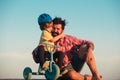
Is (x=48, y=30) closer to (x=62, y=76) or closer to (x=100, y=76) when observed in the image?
(x=62, y=76)

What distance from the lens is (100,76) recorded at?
9.62 metres

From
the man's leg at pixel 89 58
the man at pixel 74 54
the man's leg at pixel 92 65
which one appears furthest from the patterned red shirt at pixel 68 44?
the man's leg at pixel 92 65

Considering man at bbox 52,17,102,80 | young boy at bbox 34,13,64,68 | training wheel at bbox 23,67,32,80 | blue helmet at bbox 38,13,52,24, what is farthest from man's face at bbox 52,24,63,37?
training wheel at bbox 23,67,32,80

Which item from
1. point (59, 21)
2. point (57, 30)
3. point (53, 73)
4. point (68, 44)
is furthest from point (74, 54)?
point (53, 73)

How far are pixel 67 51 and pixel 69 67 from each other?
22.5 inches

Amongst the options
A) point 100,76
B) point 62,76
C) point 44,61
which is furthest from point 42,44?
point 100,76

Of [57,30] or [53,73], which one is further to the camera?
[57,30]

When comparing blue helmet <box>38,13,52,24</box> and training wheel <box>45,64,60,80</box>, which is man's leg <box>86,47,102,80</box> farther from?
blue helmet <box>38,13,52,24</box>

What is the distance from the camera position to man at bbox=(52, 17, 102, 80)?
9.46 m

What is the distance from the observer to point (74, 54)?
33.5 feet

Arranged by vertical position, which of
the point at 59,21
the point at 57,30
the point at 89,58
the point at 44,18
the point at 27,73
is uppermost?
the point at 44,18

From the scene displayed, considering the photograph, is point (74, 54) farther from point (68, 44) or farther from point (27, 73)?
point (27, 73)

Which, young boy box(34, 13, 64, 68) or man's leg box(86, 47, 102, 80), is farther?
man's leg box(86, 47, 102, 80)

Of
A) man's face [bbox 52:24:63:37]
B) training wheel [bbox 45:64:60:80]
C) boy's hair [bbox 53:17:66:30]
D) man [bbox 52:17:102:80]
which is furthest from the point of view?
boy's hair [bbox 53:17:66:30]
